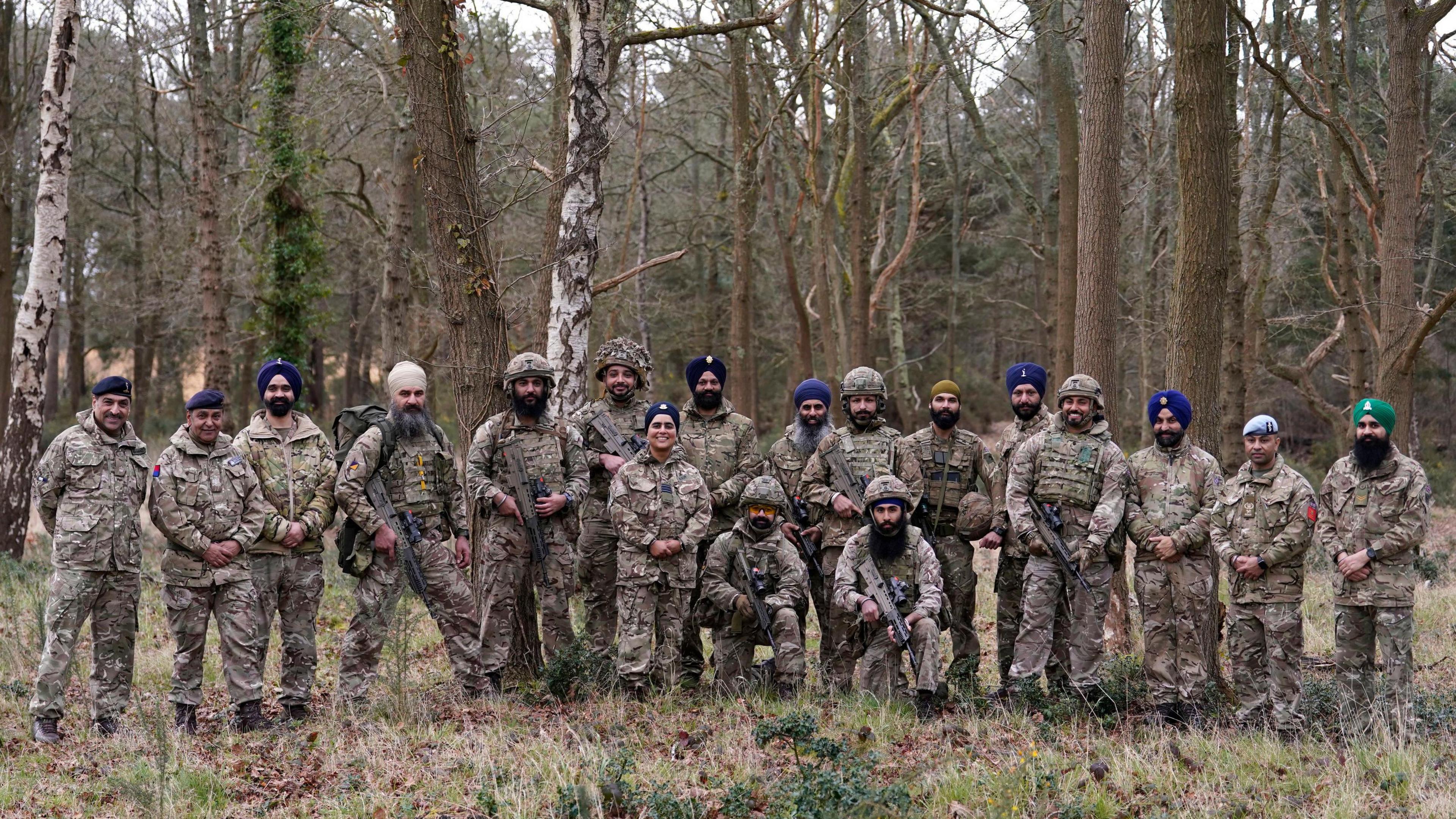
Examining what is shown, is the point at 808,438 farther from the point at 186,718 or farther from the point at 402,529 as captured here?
the point at 186,718

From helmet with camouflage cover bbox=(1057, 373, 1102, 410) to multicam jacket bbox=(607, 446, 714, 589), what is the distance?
255 cm

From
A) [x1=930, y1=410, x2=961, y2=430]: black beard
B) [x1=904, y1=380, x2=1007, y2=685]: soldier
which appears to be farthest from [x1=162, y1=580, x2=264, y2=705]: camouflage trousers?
[x1=930, y1=410, x2=961, y2=430]: black beard

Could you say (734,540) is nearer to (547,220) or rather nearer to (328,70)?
(547,220)

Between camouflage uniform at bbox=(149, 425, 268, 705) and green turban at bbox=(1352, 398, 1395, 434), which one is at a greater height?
green turban at bbox=(1352, 398, 1395, 434)

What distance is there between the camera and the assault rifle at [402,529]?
729 centimetres

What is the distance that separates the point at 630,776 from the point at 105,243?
32284mm

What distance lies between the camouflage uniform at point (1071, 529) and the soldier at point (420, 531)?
370 cm

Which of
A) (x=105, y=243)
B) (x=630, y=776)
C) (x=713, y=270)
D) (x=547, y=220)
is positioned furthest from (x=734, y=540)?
(x=105, y=243)

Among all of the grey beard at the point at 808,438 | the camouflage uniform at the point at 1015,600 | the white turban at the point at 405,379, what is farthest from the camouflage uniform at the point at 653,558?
the camouflage uniform at the point at 1015,600

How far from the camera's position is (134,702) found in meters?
7.56

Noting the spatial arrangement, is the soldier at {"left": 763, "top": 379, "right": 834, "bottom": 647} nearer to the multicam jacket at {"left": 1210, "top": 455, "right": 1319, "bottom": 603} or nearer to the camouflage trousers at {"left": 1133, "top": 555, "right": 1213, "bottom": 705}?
the camouflage trousers at {"left": 1133, "top": 555, "right": 1213, "bottom": 705}

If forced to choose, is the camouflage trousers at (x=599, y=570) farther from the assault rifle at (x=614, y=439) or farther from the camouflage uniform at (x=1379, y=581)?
the camouflage uniform at (x=1379, y=581)

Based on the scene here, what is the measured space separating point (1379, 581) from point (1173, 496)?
1.28 meters

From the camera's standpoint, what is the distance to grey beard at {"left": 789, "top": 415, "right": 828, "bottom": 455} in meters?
8.47
